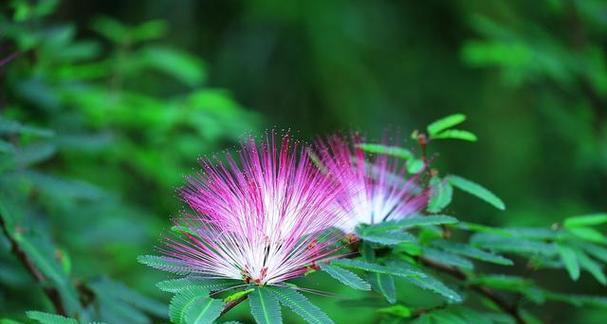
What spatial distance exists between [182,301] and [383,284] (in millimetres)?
532

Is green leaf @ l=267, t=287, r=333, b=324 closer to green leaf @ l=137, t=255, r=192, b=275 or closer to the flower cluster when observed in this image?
the flower cluster

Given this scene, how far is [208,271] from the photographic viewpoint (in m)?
1.70

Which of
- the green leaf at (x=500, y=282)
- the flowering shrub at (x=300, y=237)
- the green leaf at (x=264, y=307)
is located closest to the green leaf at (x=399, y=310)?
the flowering shrub at (x=300, y=237)

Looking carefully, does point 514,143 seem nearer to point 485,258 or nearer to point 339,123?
point 339,123

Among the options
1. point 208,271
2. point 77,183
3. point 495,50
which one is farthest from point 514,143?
point 208,271

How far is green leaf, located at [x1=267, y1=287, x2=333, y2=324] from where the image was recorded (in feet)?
5.12

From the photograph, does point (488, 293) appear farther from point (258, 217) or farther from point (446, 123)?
point (258, 217)

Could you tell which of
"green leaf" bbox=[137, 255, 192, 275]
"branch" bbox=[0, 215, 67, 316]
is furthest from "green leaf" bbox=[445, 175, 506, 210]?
"branch" bbox=[0, 215, 67, 316]

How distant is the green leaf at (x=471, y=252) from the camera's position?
1.92m

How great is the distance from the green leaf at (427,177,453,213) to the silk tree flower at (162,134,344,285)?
382 millimetres

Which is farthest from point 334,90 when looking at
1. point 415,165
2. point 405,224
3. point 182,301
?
point 182,301

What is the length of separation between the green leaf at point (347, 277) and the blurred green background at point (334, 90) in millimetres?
2117

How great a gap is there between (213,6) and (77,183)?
11.4 feet

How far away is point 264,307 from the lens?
1551 millimetres
